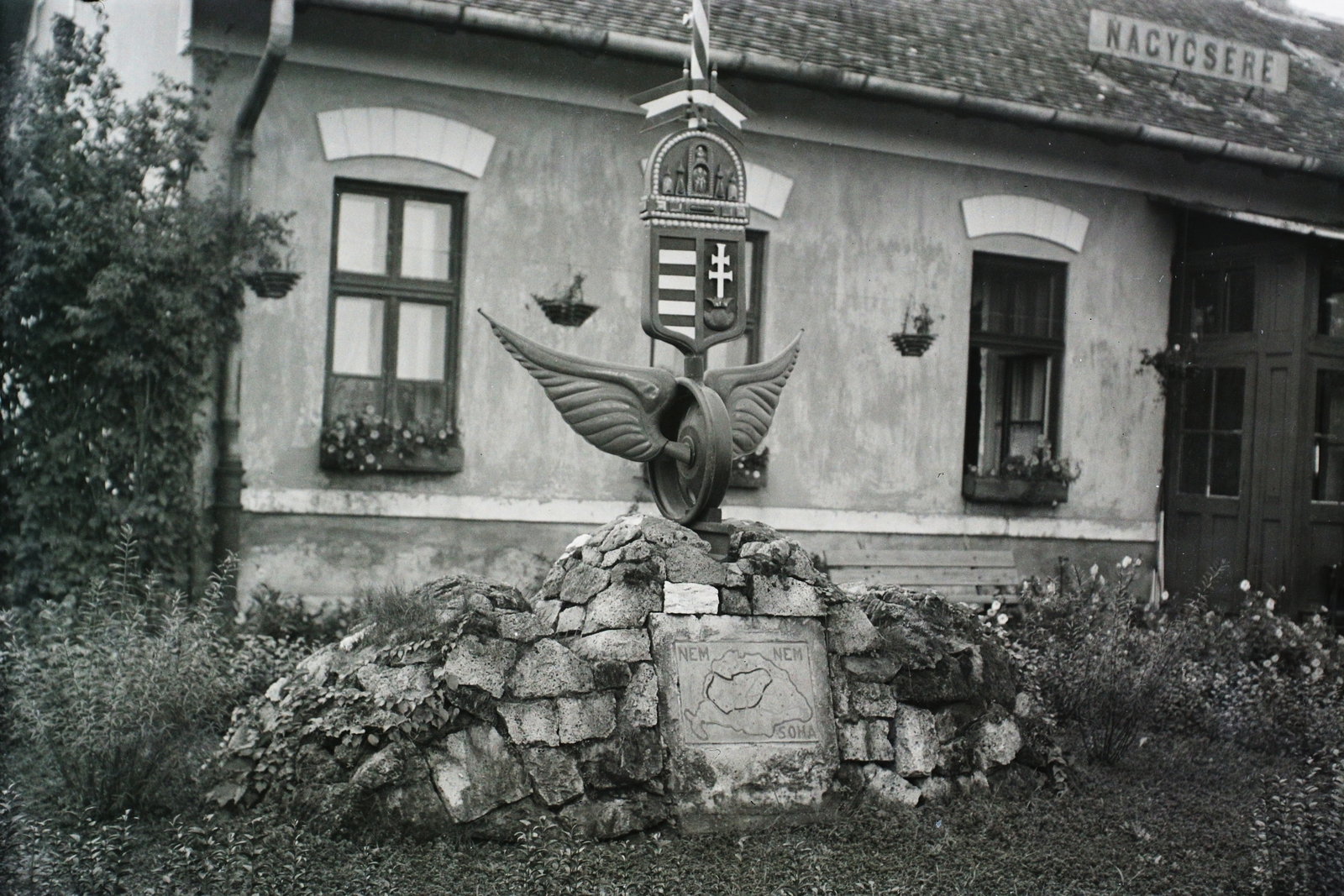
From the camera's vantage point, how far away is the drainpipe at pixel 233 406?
7.51m

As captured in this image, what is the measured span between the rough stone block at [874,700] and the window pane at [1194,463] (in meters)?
6.04

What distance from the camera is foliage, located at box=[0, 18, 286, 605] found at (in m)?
6.88

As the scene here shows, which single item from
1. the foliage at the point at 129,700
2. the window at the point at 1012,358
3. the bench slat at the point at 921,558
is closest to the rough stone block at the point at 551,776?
the foliage at the point at 129,700

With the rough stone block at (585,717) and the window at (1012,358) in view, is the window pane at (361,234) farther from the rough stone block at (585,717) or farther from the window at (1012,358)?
the window at (1012,358)

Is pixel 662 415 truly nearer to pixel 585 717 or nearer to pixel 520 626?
pixel 520 626

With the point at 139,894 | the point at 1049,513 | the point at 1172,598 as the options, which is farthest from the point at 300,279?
the point at 1172,598

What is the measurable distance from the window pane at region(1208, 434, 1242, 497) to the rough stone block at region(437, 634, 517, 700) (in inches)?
278

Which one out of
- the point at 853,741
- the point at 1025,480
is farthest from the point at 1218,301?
the point at 853,741

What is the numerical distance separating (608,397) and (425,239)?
341cm

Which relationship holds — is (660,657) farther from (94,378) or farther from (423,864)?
(94,378)

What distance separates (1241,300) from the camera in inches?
395

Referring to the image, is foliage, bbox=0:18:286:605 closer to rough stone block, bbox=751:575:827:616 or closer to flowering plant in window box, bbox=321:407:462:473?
flowering plant in window box, bbox=321:407:462:473

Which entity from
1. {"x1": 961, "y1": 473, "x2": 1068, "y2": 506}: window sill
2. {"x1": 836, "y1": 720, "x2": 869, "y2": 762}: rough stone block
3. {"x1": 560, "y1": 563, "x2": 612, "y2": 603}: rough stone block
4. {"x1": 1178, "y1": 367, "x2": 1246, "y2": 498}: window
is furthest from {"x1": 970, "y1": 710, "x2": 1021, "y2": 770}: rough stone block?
{"x1": 1178, "y1": 367, "x2": 1246, "y2": 498}: window

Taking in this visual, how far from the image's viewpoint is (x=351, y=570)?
25.8 ft
